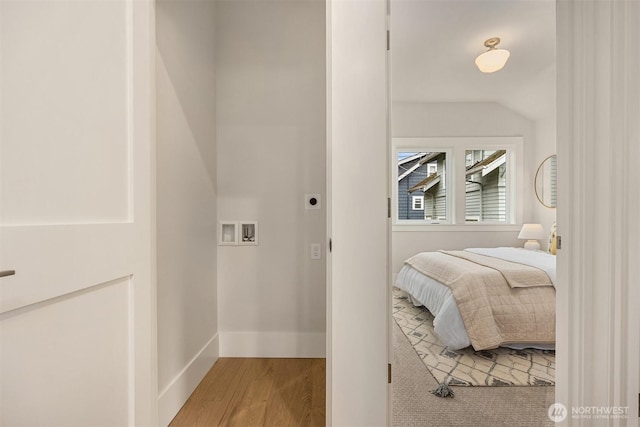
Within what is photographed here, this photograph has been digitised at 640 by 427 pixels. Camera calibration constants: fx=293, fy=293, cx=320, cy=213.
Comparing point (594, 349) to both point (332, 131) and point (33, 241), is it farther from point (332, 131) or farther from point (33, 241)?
point (33, 241)

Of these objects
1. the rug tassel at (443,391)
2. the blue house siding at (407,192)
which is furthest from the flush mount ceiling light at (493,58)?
the rug tassel at (443,391)

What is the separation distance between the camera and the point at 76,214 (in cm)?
79

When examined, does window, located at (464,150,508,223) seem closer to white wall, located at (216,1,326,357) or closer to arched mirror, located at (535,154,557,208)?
arched mirror, located at (535,154,557,208)

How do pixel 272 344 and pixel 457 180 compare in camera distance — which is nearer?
pixel 272 344

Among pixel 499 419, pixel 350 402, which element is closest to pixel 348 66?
pixel 350 402

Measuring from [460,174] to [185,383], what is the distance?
15.1 feet

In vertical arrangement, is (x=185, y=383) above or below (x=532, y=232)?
below

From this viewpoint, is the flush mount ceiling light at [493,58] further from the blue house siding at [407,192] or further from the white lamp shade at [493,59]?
the blue house siding at [407,192]

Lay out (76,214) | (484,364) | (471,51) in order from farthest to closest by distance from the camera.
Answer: (471,51) → (484,364) → (76,214)

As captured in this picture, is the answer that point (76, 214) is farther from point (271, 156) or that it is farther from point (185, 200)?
point (271, 156)

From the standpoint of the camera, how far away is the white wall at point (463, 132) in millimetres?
4703

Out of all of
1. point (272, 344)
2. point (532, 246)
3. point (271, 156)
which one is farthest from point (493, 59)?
point (272, 344)

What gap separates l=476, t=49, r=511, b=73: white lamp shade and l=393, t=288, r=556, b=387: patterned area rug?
267cm

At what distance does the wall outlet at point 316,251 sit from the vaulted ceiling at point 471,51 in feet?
7.26
